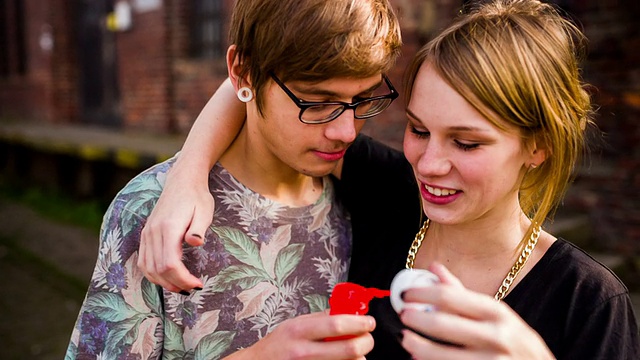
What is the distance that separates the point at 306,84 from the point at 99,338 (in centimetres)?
76

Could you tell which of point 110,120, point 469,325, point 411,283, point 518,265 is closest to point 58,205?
point 110,120

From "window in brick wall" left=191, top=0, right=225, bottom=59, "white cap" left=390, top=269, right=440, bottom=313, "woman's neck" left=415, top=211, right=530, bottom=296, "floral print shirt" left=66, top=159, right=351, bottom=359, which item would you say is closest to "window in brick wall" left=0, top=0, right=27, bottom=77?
"window in brick wall" left=191, top=0, right=225, bottom=59

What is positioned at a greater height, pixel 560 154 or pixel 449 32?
pixel 449 32

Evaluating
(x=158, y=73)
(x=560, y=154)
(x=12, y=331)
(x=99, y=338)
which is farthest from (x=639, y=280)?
(x=158, y=73)

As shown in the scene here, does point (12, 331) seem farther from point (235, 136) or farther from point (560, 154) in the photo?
point (560, 154)

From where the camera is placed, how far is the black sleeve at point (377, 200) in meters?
1.75

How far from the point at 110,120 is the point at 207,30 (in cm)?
294

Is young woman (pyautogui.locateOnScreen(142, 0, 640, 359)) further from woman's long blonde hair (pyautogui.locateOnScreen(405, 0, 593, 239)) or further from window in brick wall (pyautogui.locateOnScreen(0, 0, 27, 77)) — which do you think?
window in brick wall (pyautogui.locateOnScreen(0, 0, 27, 77))

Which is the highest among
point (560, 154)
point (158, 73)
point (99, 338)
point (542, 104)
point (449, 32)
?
point (449, 32)

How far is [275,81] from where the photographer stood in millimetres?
1573

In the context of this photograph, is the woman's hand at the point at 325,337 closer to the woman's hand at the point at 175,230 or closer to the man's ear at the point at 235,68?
the woman's hand at the point at 175,230

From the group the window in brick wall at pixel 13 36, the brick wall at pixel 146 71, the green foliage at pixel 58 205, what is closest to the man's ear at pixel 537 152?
the green foliage at pixel 58 205

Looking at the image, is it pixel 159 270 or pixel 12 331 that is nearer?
pixel 159 270

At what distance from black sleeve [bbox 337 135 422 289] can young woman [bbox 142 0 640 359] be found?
133 millimetres
